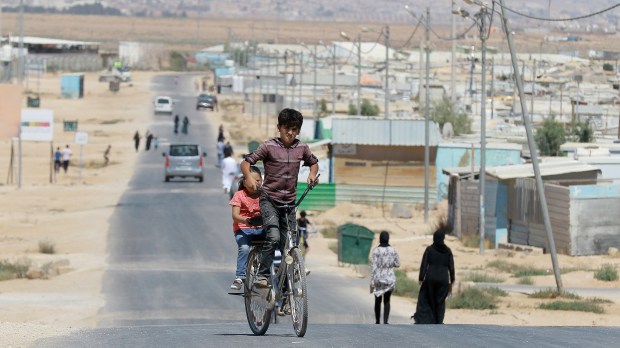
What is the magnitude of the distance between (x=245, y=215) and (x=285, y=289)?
75cm

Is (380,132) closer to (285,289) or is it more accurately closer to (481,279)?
(481,279)

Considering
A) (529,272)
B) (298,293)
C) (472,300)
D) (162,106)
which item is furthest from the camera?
(162,106)

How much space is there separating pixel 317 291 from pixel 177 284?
2.68 metres

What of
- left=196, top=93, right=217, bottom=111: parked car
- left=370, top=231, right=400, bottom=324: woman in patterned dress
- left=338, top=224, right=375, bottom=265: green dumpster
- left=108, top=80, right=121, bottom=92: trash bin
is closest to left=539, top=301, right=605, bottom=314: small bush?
left=370, top=231, right=400, bottom=324: woman in patterned dress

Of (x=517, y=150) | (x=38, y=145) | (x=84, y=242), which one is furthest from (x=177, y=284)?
(x=38, y=145)

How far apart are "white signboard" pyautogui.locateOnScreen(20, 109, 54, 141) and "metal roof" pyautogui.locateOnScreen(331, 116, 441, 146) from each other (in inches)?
467

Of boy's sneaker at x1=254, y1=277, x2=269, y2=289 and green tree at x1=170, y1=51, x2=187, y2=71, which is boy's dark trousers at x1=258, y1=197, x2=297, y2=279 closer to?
boy's sneaker at x1=254, y1=277, x2=269, y2=289

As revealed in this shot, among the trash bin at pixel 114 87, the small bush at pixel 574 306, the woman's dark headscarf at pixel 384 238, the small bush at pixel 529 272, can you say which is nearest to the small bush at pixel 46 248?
the small bush at pixel 529 272

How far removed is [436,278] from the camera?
50.9 ft

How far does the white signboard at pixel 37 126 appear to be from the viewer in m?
48.8

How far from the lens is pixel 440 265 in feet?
51.0

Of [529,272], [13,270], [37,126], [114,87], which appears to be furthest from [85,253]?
[114,87]

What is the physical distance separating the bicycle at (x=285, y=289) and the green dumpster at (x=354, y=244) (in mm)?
17423

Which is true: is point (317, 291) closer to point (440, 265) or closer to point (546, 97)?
point (440, 265)
